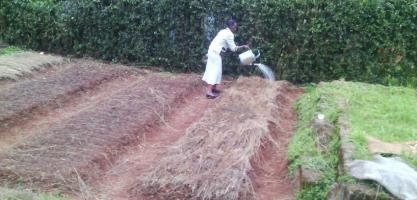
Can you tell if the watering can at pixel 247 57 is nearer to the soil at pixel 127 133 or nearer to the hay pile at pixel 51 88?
the soil at pixel 127 133

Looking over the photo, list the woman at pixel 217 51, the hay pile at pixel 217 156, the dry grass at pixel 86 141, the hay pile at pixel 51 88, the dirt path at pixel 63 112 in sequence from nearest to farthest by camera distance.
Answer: the hay pile at pixel 217 156 → the dry grass at pixel 86 141 → the dirt path at pixel 63 112 → the hay pile at pixel 51 88 → the woman at pixel 217 51

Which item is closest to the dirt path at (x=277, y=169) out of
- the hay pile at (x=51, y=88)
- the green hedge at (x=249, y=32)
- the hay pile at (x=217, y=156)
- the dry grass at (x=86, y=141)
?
the hay pile at (x=217, y=156)

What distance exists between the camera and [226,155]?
6270 mm

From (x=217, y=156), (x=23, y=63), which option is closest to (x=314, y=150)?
(x=217, y=156)

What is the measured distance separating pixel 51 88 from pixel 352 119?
5256mm

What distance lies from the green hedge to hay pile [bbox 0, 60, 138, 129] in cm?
89

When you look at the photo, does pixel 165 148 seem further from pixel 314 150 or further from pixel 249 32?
pixel 249 32

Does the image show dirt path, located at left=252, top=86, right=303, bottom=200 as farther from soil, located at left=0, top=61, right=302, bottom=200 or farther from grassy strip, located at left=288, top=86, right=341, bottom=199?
grassy strip, located at left=288, top=86, right=341, bottom=199

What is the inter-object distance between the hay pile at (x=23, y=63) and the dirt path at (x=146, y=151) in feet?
10.7

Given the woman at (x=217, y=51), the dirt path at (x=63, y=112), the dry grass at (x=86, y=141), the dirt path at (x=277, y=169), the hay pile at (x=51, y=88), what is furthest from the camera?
the woman at (x=217, y=51)

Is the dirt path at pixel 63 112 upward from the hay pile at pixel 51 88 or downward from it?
downward

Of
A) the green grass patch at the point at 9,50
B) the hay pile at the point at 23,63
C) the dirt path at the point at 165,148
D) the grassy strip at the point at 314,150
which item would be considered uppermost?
the green grass patch at the point at 9,50

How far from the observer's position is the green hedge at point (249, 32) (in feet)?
33.4

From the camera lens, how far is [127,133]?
24.1 ft
